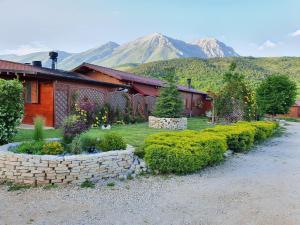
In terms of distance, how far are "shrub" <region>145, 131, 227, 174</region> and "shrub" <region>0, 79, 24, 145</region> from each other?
10.6 feet

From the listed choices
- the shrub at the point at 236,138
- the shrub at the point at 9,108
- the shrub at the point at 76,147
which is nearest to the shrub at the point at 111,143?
the shrub at the point at 76,147

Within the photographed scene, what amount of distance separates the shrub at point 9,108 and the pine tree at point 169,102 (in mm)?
8053

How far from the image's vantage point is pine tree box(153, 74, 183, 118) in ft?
47.5

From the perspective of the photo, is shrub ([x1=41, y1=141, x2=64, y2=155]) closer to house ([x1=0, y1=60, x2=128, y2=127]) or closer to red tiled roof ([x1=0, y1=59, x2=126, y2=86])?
red tiled roof ([x1=0, y1=59, x2=126, y2=86])

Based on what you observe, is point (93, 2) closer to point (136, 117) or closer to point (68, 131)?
point (136, 117)

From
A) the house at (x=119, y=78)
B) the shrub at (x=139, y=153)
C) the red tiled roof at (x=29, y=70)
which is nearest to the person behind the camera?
the shrub at (x=139, y=153)

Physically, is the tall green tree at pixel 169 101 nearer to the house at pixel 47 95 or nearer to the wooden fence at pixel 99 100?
the wooden fence at pixel 99 100

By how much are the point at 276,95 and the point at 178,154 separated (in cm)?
1833

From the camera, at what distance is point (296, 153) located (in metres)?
10.3

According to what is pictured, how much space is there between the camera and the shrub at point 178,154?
21.6ft

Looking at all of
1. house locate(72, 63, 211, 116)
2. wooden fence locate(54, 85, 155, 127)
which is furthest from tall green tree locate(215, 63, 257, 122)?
house locate(72, 63, 211, 116)

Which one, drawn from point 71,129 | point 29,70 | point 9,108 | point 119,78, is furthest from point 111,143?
point 119,78

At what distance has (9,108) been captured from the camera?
7074mm

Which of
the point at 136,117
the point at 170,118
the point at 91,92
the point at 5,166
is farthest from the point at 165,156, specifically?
the point at 136,117
